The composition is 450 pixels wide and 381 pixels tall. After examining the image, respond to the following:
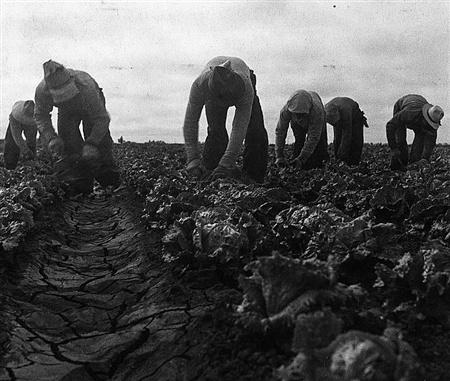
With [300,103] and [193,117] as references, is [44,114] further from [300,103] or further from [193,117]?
[300,103]

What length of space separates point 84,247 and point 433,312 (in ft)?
13.1

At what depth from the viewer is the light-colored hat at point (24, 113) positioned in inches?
471

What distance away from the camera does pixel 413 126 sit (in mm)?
10305

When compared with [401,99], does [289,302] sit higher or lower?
lower

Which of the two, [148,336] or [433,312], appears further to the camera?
[148,336]

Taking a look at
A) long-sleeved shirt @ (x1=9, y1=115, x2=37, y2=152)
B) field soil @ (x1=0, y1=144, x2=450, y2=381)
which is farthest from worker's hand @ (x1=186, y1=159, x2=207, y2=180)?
long-sleeved shirt @ (x1=9, y1=115, x2=37, y2=152)

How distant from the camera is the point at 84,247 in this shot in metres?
5.75

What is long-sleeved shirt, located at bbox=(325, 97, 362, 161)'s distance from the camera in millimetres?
11062

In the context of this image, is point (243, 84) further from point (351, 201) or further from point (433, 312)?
point (433, 312)

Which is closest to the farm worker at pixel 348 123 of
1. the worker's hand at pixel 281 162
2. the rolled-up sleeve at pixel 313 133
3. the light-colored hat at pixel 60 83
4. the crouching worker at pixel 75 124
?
the worker's hand at pixel 281 162

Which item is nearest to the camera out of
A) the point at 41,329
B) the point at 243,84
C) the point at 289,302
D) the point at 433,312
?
the point at 289,302

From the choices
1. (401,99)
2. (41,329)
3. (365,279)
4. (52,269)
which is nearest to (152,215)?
(52,269)

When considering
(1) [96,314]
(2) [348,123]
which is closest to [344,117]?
(2) [348,123]

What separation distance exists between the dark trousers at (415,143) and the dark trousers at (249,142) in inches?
144
